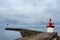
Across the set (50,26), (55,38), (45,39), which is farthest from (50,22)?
(45,39)

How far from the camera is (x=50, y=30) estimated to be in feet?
23.8

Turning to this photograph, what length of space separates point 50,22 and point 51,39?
3.66 feet

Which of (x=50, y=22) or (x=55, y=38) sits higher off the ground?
(x=50, y=22)

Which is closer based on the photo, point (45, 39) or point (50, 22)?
point (45, 39)

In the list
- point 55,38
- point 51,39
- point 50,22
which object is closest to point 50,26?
point 50,22

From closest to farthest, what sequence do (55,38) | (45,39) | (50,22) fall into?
1. (45,39)
2. (55,38)
3. (50,22)

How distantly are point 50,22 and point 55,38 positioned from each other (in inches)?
28.6

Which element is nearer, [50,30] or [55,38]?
[55,38]

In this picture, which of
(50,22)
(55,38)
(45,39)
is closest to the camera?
(45,39)

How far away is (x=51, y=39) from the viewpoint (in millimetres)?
6086

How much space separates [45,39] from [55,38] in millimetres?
745

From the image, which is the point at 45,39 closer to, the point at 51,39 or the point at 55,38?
the point at 51,39

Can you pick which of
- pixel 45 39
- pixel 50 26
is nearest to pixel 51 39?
pixel 45 39

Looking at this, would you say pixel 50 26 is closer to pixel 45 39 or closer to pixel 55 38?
pixel 55 38
